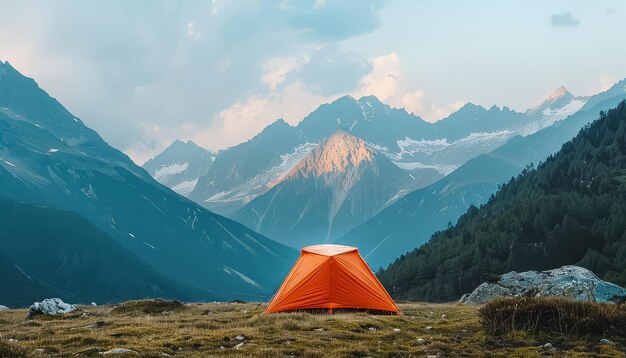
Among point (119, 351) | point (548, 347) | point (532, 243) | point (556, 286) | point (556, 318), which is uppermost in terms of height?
point (532, 243)

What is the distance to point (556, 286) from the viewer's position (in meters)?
43.9

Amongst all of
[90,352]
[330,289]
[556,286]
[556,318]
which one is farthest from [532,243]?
[90,352]

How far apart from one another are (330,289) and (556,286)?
2184 cm

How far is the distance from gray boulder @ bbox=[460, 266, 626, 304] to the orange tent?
12.9 metres

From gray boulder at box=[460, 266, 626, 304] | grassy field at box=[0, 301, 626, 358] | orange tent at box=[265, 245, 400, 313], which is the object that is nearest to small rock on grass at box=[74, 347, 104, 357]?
grassy field at box=[0, 301, 626, 358]

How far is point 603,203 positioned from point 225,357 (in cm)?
17060

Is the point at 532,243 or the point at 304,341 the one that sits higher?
the point at 532,243

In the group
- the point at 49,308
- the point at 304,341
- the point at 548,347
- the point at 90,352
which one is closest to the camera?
the point at 90,352

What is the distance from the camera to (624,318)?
19.8 m

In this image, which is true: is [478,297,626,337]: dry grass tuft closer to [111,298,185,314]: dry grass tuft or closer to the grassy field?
the grassy field

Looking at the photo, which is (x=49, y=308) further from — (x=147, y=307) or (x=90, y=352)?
(x=90, y=352)

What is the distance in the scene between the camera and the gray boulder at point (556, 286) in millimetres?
40375

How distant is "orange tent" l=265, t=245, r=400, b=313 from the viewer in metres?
31.8

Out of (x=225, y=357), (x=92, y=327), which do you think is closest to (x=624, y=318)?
(x=225, y=357)
